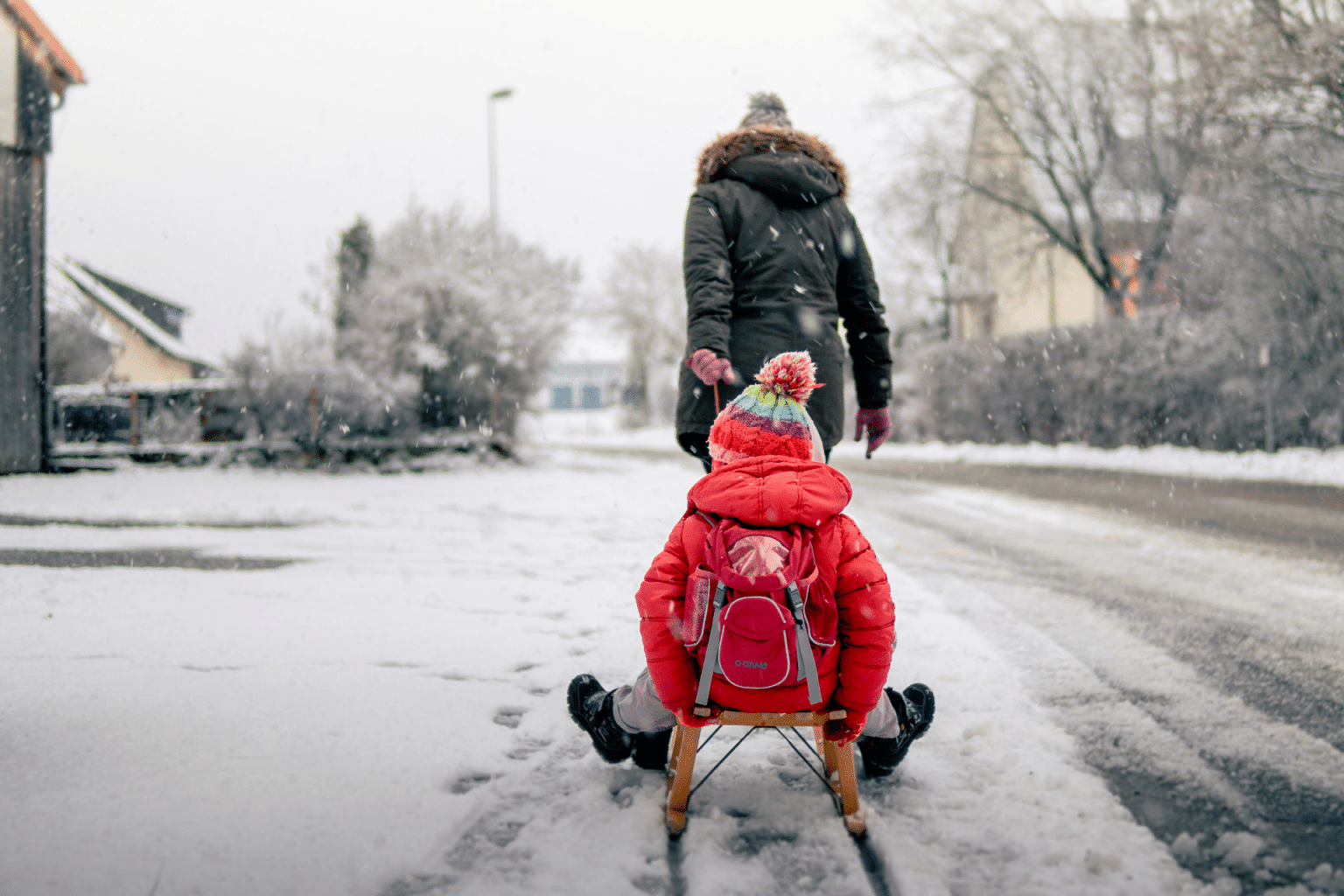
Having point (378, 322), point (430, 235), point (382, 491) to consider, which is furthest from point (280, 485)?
point (430, 235)

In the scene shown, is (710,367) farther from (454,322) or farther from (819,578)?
(454,322)

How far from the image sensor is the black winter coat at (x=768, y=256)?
8.13 ft

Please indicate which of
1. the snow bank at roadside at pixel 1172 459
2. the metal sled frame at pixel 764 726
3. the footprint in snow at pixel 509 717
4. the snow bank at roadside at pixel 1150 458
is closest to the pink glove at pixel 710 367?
Answer: the metal sled frame at pixel 764 726

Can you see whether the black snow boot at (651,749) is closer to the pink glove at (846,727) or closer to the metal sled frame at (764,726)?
the metal sled frame at (764,726)

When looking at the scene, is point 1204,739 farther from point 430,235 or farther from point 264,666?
point 430,235

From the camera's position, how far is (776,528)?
1.72 meters

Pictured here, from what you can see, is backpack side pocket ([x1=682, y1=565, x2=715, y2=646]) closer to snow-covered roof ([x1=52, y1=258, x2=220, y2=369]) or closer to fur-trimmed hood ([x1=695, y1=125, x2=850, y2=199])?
fur-trimmed hood ([x1=695, y1=125, x2=850, y2=199])

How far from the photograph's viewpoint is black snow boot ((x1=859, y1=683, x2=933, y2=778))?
2.08 m

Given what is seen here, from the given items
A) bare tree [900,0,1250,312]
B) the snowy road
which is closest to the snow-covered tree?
the snowy road

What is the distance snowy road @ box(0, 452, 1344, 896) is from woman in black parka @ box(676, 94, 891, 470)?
1.00m

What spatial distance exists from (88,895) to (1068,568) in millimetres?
4696

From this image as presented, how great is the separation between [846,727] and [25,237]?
12.1 m

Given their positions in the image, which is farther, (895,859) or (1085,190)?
(1085,190)

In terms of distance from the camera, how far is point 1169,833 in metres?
1.85
